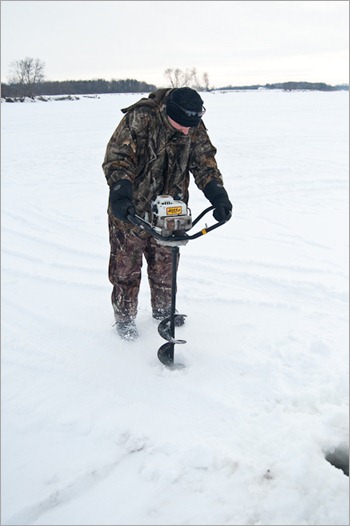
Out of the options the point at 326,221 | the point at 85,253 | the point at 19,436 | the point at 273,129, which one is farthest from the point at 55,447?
the point at 273,129

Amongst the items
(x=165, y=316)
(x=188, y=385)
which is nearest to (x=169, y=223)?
(x=188, y=385)

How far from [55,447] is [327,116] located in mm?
21217

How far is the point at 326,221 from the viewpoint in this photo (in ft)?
20.0

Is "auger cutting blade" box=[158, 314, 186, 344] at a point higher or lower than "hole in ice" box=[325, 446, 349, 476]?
higher

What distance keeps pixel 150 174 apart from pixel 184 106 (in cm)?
51

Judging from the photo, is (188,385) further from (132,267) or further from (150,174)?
(150,174)

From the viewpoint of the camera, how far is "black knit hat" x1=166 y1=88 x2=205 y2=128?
257 centimetres

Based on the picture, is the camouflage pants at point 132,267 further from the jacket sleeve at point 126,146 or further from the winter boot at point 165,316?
the jacket sleeve at point 126,146

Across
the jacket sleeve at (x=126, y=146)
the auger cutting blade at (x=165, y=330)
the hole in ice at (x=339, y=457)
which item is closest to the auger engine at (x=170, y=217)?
the jacket sleeve at (x=126, y=146)

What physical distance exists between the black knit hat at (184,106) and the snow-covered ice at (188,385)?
1655 millimetres

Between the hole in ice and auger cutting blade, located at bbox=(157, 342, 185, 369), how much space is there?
109cm

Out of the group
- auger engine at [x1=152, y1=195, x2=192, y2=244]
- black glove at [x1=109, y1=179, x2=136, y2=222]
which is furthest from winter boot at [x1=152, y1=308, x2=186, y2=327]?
black glove at [x1=109, y1=179, x2=136, y2=222]

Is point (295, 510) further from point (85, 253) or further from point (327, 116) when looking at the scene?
point (327, 116)

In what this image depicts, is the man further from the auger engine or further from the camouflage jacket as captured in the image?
the auger engine
